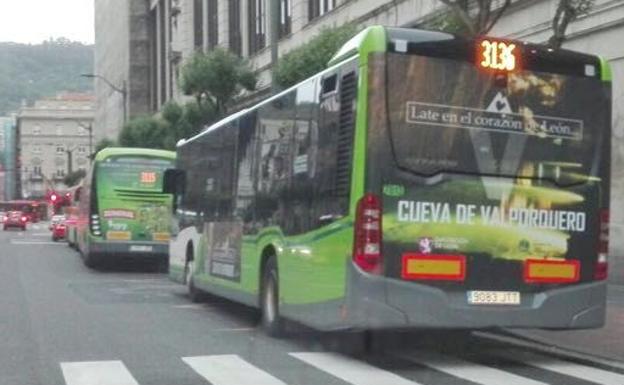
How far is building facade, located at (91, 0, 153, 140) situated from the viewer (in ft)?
273

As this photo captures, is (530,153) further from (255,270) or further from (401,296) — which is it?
(255,270)

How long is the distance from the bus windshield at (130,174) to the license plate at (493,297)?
59.4ft

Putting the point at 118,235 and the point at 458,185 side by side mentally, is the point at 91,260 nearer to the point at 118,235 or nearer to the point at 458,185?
the point at 118,235

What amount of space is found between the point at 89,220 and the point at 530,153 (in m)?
19.2

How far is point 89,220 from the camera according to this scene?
28.6 m

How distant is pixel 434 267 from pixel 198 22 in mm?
49803

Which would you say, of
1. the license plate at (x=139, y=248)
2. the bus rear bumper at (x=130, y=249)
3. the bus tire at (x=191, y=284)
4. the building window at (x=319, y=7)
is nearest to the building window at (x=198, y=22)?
→ the building window at (x=319, y=7)

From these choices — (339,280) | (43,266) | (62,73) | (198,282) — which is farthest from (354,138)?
(62,73)

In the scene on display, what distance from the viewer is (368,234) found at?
10.6 m

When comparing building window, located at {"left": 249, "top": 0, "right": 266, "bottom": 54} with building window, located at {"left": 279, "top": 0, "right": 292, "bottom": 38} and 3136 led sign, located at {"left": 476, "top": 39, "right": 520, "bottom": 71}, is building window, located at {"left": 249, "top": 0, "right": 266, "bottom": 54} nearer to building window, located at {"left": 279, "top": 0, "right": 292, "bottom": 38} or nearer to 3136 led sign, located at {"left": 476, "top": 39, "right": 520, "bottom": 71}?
building window, located at {"left": 279, "top": 0, "right": 292, "bottom": 38}

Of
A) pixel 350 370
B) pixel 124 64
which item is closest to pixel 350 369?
pixel 350 370

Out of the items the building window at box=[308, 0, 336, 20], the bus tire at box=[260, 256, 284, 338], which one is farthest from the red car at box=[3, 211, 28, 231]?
the bus tire at box=[260, 256, 284, 338]

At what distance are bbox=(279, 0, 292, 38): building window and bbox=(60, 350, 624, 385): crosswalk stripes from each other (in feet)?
101

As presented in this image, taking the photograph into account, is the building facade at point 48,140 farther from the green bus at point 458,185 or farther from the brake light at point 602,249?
the brake light at point 602,249
